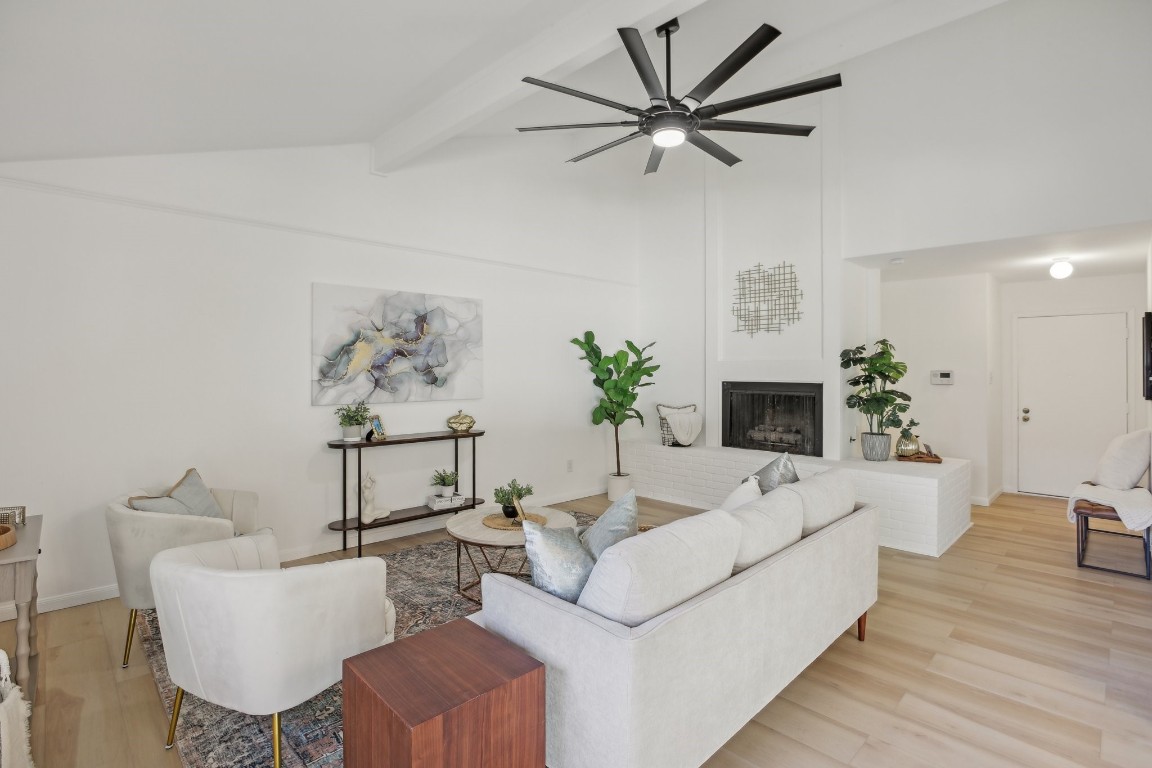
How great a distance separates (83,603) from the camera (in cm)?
336

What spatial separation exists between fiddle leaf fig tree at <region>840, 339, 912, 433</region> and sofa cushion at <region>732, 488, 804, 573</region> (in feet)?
9.66

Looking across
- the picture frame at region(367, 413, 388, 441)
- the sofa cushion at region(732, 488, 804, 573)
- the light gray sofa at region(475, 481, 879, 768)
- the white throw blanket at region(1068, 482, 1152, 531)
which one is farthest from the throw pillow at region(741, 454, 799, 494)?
the picture frame at region(367, 413, 388, 441)

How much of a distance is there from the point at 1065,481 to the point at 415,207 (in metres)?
6.91

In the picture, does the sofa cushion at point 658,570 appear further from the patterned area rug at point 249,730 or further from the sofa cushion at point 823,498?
the patterned area rug at point 249,730

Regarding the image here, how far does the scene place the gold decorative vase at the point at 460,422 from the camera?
4.88 metres

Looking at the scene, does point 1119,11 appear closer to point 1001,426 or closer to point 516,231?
point 1001,426

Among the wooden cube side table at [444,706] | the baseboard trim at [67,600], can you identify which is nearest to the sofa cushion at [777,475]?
the wooden cube side table at [444,706]

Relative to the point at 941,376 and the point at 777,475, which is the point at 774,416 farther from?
the point at 777,475

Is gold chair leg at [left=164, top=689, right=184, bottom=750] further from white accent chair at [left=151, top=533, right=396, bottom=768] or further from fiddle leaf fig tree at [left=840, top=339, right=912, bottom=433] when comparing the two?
fiddle leaf fig tree at [left=840, top=339, right=912, bottom=433]

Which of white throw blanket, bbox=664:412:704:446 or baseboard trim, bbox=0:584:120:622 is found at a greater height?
white throw blanket, bbox=664:412:704:446

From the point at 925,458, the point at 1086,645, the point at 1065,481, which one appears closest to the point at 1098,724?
the point at 1086,645

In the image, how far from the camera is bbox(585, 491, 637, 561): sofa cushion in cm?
212

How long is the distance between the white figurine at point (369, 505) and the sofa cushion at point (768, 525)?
2.98 m

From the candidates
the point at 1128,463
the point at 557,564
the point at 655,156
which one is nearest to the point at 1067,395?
the point at 1128,463
